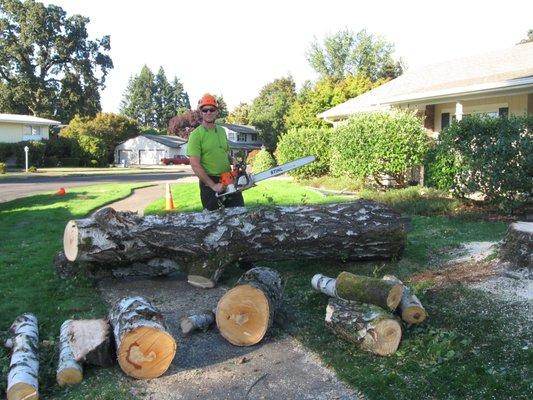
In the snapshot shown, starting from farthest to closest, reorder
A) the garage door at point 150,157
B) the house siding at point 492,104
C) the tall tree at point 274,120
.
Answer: the garage door at point 150,157
the tall tree at point 274,120
the house siding at point 492,104

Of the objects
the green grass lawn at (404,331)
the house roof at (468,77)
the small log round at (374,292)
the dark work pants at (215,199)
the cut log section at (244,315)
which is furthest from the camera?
the house roof at (468,77)

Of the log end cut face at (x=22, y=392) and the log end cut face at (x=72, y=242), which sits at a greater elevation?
the log end cut face at (x=72, y=242)

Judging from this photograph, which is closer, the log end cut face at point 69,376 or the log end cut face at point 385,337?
the log end cut face at point 69,376

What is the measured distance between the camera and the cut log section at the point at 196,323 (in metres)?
4.20

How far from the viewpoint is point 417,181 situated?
14008mm

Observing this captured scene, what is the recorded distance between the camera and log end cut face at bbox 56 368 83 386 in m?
3.36

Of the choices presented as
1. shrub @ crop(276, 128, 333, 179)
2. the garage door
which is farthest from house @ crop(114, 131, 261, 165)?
shrub @ crop(276, 128, 333, 179)

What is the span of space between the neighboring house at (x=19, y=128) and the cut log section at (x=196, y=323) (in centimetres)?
4173

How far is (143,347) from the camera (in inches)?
137

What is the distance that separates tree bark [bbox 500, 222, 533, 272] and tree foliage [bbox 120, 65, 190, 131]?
113 meters

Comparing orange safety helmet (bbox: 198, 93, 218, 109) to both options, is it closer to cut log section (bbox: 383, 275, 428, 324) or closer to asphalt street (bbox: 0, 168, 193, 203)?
cut log section (bbox: 383, 275, 428, 324)

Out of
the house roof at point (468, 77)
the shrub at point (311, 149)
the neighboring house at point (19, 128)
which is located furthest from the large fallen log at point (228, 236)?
the neighboring house at point (19, 128)

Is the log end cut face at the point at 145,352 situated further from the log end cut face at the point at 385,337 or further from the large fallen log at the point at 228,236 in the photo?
the large fallen log at the point at 228,236

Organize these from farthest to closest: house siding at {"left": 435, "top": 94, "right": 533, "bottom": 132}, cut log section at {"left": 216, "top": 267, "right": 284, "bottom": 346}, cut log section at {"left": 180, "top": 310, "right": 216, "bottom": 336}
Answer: house siding at {"left": 435, "top": 94, "right": 533, "bottom": 132} < cut log section at {"left": 180, "top": 310, "right": 216, "bottom": 336} < cut log section at {"left": 216, "top": 267, "right": 284, "bottom": 346}
